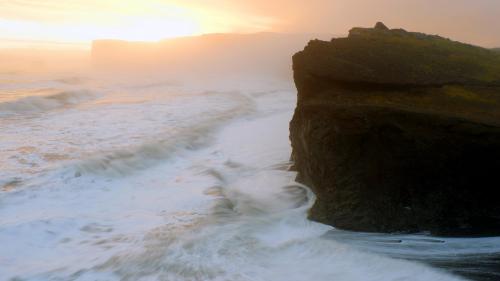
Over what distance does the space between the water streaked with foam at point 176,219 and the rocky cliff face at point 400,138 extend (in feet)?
1.00

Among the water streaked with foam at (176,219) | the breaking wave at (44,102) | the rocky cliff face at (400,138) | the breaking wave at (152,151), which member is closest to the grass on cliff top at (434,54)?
the rocky cliff face at (400,138)

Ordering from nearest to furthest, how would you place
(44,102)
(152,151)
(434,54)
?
(434,54), (152,151), (44,102)

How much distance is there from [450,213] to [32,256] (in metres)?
4.79

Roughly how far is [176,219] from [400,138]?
3138 millimetres

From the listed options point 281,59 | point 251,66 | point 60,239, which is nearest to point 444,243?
point 60,239

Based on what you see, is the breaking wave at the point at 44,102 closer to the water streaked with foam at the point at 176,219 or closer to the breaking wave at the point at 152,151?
the water streaked with foam at the point at 176,219

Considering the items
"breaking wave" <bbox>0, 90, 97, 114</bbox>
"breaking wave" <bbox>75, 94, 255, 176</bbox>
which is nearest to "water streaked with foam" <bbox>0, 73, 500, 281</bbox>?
"breaking wave" <bbox>75, 94, 255, 176</bbox>

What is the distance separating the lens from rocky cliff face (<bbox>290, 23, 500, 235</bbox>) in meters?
5.49

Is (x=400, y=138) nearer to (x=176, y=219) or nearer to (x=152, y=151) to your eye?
(x=176, y=219)

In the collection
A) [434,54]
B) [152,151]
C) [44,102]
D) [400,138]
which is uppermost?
[434,54]

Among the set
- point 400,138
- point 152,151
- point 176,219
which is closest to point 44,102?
point 152,151

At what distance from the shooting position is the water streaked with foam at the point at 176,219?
202 inches

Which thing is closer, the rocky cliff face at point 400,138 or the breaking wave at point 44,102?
the rocky cliff face at point 400,138

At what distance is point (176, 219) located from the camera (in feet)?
22.2
